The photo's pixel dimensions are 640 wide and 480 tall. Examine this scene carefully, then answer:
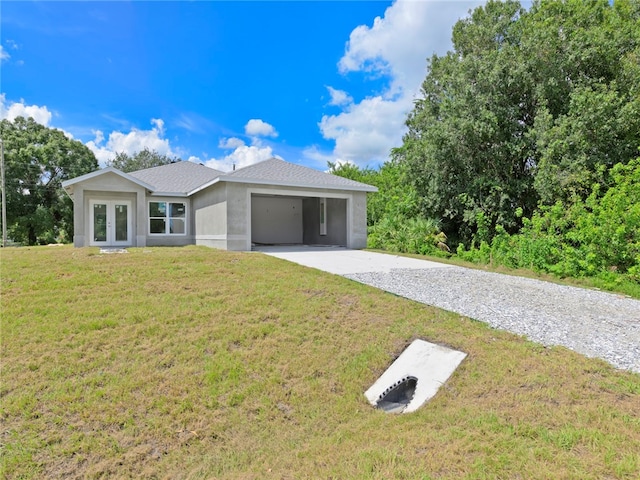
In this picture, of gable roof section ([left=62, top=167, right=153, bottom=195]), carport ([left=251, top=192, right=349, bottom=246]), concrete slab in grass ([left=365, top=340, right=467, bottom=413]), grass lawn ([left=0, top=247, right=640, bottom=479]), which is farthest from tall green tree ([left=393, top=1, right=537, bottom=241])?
gable roof section ([left=62, top=167, right=153, bottom=195])

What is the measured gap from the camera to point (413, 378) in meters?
3.96

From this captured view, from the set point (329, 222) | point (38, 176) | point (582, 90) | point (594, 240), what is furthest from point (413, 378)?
point (38, 176)

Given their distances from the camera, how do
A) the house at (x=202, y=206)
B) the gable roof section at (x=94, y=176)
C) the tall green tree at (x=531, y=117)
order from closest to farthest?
1. the tall green tree at (x=531, y=117)
2. the house at (x=202, y=206)
3. the gable roof section at (x=94, y=176)

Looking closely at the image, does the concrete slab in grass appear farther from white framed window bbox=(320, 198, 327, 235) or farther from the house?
white framed window bbox=(320, 198, 327, 235)

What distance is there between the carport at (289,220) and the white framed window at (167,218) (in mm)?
3780

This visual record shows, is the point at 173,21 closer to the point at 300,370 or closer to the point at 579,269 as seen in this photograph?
the point at 300,370

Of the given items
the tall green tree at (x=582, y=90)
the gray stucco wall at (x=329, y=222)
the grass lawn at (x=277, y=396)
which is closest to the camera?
the grass lawn at (x=277, y=396)

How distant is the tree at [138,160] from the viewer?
4003cm

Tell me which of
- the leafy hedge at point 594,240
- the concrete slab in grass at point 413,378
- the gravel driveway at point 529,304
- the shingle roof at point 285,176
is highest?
the shingle roof at point 285,176

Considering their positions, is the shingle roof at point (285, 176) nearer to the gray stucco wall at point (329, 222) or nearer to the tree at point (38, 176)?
the gray stucco wall at point (329, 222)

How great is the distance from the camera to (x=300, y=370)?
13.9 ft

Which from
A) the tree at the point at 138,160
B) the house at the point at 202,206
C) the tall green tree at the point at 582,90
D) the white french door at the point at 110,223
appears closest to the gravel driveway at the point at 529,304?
the tall green tree at the point at 582,90

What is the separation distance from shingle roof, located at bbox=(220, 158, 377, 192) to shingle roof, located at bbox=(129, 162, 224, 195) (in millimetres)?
3076

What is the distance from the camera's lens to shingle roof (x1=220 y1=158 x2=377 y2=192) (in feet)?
42.9
